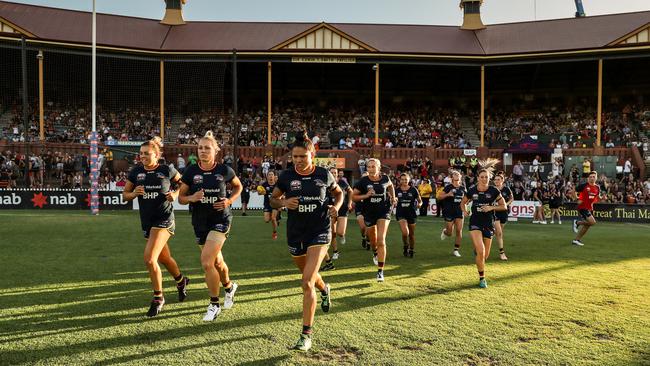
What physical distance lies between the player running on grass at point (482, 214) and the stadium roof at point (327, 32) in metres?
22.5

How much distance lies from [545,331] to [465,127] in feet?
95.7

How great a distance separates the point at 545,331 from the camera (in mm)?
5566

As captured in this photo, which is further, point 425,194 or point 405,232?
point 425,194

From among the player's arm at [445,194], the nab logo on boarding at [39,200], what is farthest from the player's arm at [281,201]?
the nab logo on boarding at [39,200]

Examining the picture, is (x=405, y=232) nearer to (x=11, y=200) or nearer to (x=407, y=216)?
(x=407, y=216)

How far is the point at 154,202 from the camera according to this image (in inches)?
249

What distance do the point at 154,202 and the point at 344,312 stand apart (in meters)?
2.85

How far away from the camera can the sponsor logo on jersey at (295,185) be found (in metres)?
5.38

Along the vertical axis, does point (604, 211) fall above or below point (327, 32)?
below

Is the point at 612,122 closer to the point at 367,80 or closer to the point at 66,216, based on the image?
the point at 367,80

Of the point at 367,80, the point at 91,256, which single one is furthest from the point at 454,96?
the point at 91,256

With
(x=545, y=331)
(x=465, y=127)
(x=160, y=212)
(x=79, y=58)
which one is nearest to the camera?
(x=545, y=331)

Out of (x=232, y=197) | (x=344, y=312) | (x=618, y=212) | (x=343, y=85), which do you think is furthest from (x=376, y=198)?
(x=343, y=85)

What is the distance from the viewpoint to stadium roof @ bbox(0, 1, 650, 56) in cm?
2952
